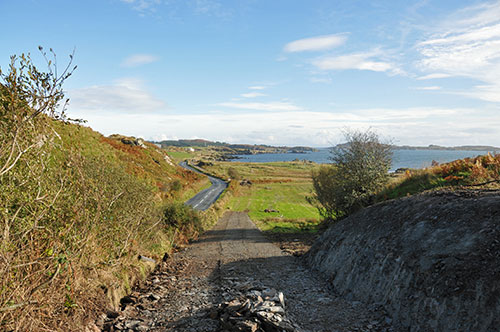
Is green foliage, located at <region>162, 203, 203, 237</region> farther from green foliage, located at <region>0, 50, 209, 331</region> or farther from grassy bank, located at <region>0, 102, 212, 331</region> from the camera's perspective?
green foliage, located at <region>0, 50, 209, 331</region>

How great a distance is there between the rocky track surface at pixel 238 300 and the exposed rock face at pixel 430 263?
79cm

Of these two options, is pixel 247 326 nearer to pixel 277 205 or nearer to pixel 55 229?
pixel 55 229

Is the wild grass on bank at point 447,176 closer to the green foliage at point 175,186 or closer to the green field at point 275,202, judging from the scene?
the green field at point 275,202

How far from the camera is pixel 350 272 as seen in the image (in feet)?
39.5

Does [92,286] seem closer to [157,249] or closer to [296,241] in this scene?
[157,249]

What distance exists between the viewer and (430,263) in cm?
855

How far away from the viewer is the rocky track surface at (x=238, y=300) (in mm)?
8641

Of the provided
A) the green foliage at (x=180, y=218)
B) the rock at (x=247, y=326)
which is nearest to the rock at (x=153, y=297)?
the rock at (x=247, y=326)

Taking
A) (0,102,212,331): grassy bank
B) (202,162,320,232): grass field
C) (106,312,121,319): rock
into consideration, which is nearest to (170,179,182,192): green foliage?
(202,162,320,232): grass field

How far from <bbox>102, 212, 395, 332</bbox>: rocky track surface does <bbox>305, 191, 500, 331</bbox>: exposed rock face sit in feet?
2.60

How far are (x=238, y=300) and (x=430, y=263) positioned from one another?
6007mm

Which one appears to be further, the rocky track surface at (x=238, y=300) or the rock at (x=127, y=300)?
the rock at (x=127, y=300)

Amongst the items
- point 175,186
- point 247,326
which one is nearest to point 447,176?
point 247,326

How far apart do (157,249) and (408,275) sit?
1419 cm
